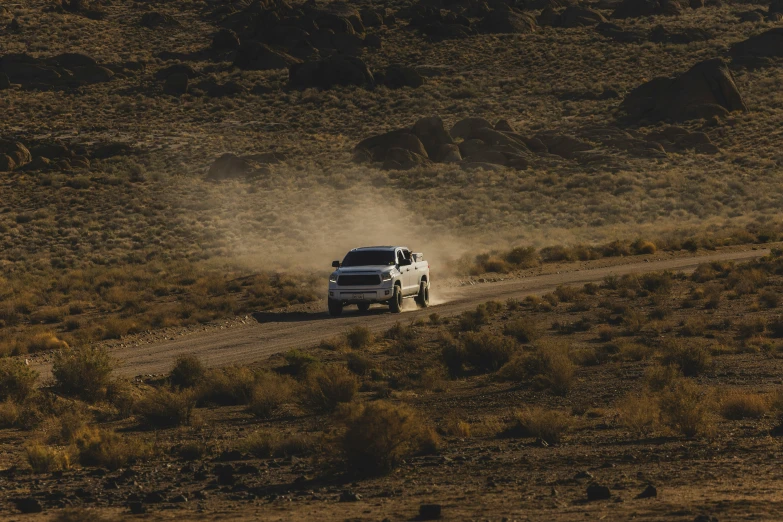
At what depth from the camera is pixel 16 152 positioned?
7669 centimetres

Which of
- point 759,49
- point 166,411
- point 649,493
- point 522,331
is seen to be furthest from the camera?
point 759,49

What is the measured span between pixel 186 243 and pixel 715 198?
116ft

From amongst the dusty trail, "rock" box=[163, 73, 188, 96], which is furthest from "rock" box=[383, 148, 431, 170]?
the dusty trail

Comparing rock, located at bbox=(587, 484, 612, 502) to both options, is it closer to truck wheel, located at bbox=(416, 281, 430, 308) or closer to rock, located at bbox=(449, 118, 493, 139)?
truck wheel, located at bbox=(416, 281, 430, 308)

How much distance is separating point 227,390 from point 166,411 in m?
2.36

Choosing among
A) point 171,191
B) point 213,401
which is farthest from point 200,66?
point 213,401

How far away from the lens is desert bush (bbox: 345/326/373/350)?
24.2m

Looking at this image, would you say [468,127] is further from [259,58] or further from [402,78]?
[259,58]

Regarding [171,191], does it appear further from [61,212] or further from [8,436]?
[8,436]

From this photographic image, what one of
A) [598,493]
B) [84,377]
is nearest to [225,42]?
[84,377]

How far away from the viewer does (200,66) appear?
106 m

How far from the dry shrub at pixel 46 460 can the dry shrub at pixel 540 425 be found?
5.88 metres

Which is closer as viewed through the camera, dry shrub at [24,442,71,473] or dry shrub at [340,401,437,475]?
dry shrub at [340,401,437,475]

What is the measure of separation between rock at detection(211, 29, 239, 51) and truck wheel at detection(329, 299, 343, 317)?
83.1 m
